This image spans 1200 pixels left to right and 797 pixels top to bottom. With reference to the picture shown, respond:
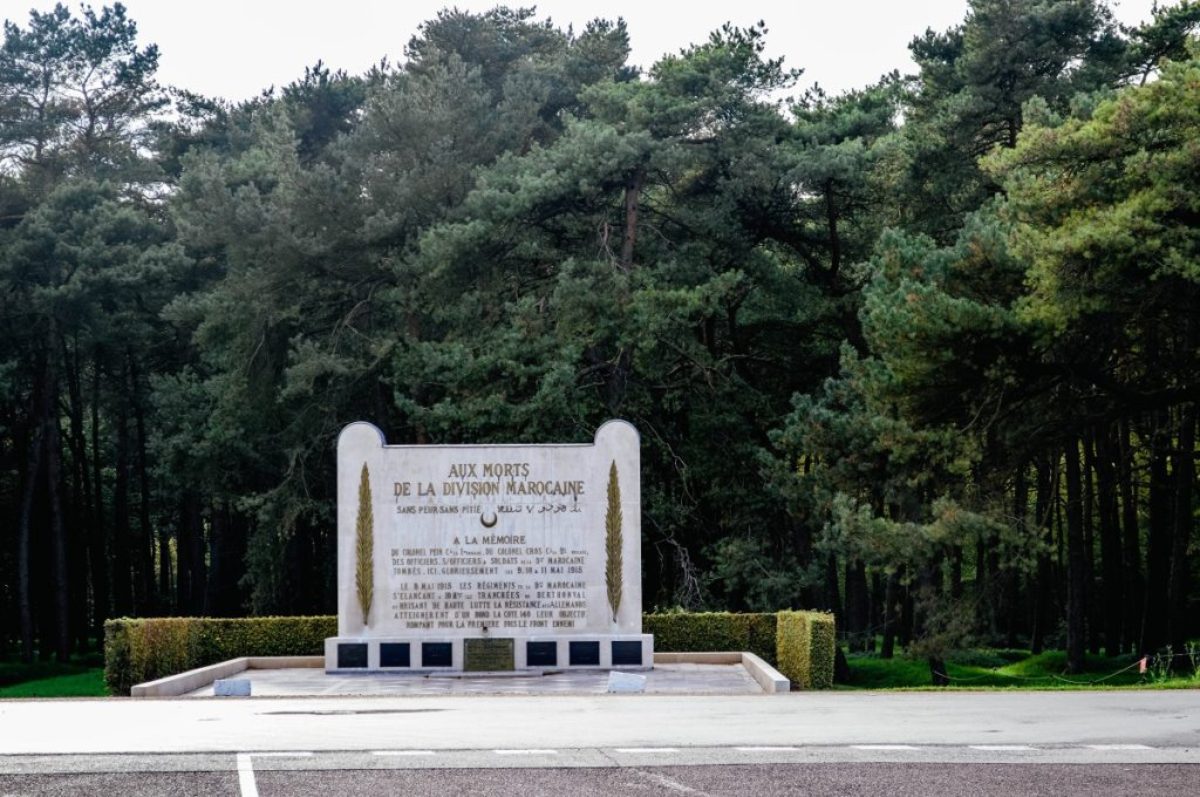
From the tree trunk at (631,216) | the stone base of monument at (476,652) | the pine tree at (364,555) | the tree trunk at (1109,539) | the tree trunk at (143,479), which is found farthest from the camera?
the tree trunk at (143,479)

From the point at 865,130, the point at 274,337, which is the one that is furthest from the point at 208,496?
the point at 865,130

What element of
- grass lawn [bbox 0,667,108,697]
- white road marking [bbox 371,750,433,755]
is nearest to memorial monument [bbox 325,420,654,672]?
grass lawn [bbox 0,667,108,697]

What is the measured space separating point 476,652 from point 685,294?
1179 centimetres

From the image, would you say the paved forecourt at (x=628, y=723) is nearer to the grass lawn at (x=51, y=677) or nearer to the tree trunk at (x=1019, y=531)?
the tree trunk at (x=1019, y=531)

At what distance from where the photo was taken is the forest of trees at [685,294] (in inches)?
1137

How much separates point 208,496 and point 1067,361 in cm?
2814

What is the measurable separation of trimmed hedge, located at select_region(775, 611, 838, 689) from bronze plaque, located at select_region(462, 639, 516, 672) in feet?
16.1

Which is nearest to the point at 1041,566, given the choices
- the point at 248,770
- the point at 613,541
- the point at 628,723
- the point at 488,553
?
the point at 613,541

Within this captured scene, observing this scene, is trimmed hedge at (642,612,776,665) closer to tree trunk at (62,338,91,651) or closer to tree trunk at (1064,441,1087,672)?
tree trunk at (1064,441,1087,672)

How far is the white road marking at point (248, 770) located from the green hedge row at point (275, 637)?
13186 mm

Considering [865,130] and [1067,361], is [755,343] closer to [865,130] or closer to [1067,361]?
[865,130]

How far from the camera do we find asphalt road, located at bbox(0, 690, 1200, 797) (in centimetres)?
1066

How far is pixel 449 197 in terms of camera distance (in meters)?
41.8

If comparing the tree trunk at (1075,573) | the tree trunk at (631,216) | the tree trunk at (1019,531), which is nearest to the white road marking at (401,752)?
the tree trunk at (1019,531)
